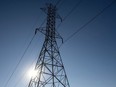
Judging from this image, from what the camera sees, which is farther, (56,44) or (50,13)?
(50,13)

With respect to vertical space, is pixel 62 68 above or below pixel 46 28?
below

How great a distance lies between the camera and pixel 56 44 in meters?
24.6

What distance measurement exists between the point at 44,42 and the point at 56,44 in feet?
4.34

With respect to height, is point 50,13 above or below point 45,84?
above

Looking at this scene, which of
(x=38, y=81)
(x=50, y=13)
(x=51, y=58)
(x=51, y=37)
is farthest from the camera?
(x=50, y=13)

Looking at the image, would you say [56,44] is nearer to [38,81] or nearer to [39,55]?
[39,55]

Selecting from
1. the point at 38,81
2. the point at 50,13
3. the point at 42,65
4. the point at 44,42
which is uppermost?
the point at 50,13

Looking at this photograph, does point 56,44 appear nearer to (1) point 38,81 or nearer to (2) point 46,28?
(2) point 46,28

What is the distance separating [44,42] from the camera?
24344 millimetres

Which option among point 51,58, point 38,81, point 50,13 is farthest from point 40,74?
point 50,13

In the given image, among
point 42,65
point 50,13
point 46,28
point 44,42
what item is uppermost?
point 50,13

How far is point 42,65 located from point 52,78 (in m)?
1.59

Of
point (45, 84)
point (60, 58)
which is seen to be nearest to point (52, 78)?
point (45, 84)

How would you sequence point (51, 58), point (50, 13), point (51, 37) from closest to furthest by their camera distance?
1. point (51, 58)
2. point (51, 37)
3. point (50, 13)
